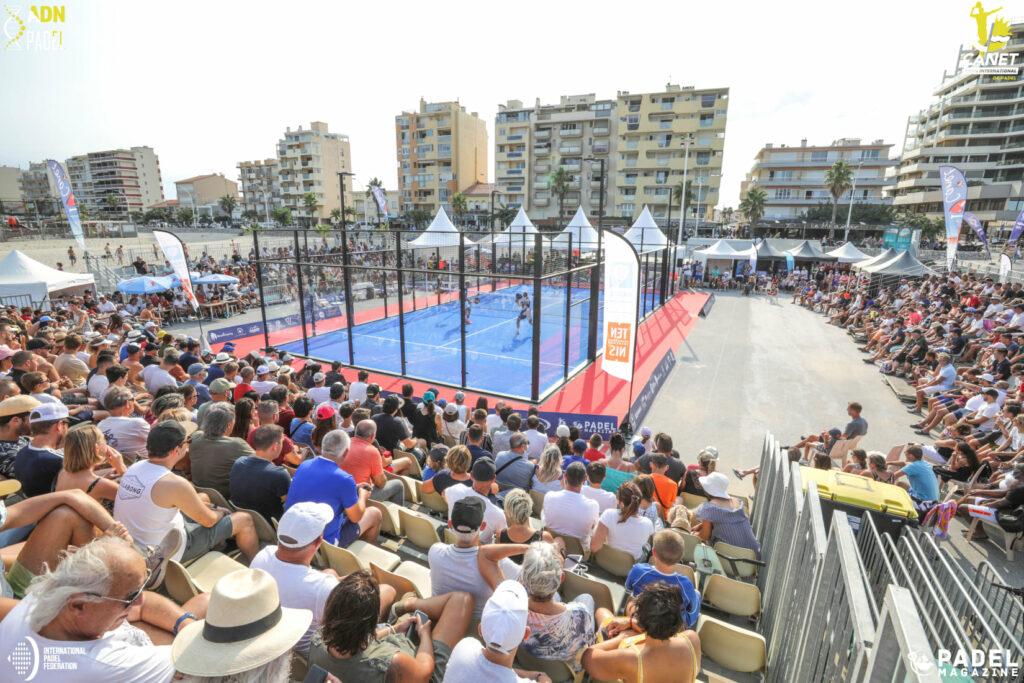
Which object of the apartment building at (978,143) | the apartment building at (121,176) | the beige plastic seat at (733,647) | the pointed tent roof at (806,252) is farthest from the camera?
the apartment building at (121,176)

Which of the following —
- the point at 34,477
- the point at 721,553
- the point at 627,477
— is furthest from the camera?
the point at 627,477

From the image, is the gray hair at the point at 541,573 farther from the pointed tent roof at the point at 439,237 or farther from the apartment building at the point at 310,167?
the apartment building at the point at 310,167

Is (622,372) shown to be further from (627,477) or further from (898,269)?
(898,269)

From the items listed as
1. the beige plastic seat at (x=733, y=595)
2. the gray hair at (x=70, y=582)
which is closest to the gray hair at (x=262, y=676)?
the gray hair at (x=70, y=582)

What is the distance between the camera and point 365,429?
5422 mm

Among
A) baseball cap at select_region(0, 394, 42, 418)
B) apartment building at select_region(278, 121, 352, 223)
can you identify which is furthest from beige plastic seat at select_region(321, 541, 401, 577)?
apartment building at select_region(278, 121, 352, 223)

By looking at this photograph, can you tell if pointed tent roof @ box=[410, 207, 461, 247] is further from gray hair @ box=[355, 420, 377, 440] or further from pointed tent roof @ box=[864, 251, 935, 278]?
pointed tent roof @ box=[864, 251, 935, 278]

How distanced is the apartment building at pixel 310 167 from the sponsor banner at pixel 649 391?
82180mm

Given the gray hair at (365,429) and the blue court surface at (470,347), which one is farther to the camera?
the blue court surface at (470,347)

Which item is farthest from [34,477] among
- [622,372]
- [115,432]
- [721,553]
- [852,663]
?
[622,372]

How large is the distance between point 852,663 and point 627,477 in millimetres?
3858

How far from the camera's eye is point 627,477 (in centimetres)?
621

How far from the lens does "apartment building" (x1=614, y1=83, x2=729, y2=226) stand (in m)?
62.3

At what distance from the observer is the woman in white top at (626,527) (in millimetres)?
4551
